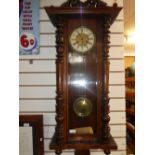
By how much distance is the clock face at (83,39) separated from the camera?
1.49 metres

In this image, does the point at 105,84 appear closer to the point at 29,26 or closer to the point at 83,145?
the point at 83,145

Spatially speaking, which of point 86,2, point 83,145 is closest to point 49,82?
point 83,145

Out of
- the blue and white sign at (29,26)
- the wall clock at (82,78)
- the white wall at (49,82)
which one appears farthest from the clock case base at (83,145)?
the blue and white sign at (29,26)

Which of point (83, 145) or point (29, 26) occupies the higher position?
point (29, 26)

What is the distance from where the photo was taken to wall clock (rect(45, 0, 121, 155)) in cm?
144

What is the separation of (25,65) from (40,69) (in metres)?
0.14

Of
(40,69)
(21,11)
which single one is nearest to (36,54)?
(40,69)

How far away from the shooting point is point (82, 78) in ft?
4.91

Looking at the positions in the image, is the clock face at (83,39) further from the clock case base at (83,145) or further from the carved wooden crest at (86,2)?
the clock case base at (83,145)

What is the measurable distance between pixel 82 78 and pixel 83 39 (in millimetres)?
296

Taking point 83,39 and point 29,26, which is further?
point 29,26

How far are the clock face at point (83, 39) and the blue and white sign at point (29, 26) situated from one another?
415 mm

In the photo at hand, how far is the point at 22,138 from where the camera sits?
5.57 ft

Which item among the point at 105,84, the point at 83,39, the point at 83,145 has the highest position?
the point at 83,39
